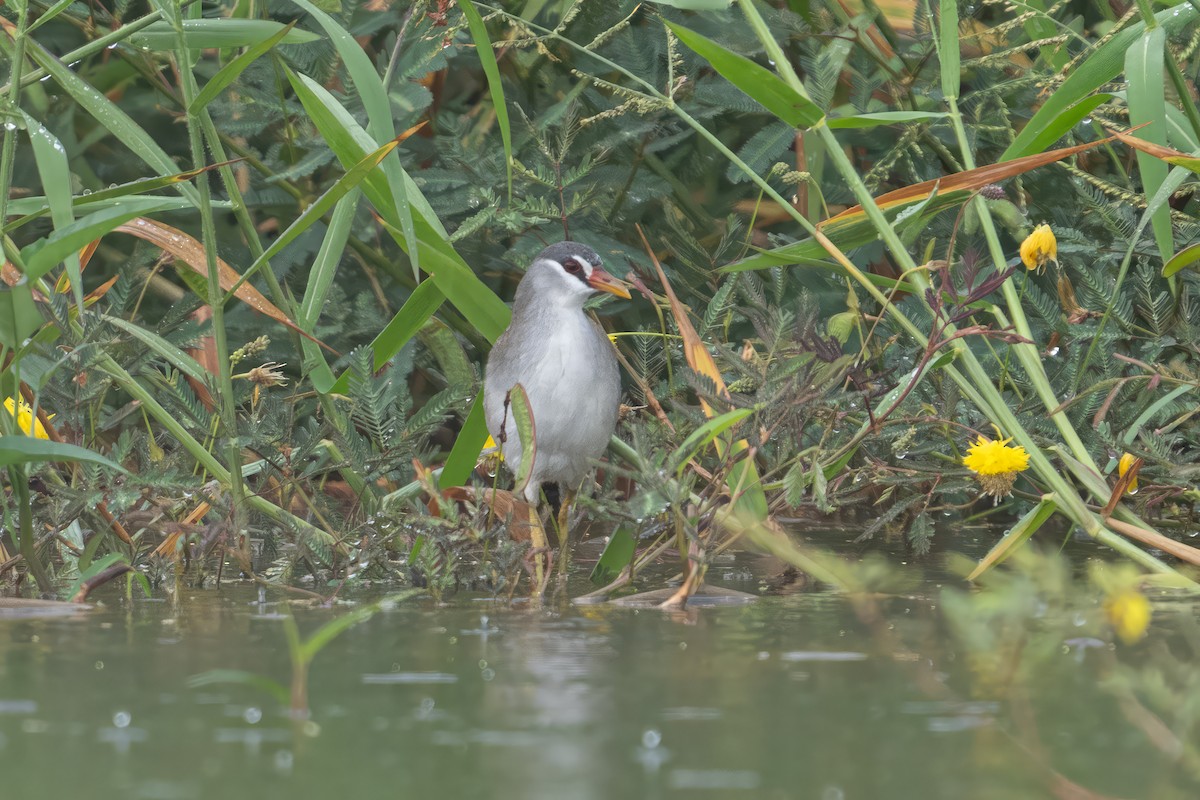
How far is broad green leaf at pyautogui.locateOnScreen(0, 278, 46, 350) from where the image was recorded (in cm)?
272

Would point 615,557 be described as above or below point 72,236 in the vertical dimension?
below

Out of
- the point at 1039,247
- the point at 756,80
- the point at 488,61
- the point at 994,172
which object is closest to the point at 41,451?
the point at 488,61

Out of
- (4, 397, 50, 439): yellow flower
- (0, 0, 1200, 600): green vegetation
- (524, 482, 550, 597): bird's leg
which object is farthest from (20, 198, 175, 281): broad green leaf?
(524, 482, 550, 597): bird's leg

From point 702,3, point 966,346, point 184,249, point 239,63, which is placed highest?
point 702,3

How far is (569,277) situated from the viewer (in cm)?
411

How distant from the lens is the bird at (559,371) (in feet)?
12.7

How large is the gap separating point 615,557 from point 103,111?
147 cm

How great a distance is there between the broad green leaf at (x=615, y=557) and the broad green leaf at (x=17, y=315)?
4.23 feet

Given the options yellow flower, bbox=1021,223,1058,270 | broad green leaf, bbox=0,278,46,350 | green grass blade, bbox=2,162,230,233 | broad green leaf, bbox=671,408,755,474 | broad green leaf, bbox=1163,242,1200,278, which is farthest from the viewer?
yellow flower, bbox=1021,223,1058,270

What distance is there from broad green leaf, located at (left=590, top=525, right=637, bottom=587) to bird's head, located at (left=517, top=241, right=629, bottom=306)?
2.75 ft

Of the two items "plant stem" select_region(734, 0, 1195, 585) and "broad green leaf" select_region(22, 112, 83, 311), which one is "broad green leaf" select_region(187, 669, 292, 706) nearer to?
"broad green leaf" select_region(22, 112, 83, 311)

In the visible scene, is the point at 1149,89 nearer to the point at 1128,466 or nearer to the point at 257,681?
the point at 1128,466

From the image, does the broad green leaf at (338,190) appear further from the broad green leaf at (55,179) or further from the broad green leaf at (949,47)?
the broad green leaf at (949,47)

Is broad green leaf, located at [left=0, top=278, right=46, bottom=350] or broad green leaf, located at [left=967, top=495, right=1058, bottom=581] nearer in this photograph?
broad green leaf, located at [left=0, top=278, right=46, bottom=350]
